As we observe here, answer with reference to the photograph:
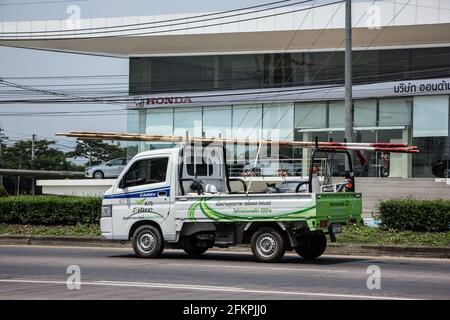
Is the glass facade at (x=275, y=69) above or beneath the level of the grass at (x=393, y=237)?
above

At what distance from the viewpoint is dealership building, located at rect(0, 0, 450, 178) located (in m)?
38.2

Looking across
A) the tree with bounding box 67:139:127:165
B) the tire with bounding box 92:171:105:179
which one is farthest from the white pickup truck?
the tree with bounding box 67:139:127:165

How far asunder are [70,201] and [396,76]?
23.3 metres

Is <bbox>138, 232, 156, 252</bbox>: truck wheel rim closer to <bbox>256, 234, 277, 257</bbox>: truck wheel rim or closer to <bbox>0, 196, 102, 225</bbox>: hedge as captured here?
<bbox>256, 234, 277, 257</bbox>: truck wheel rim

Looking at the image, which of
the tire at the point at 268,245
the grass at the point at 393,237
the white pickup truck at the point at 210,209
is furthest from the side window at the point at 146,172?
the grass at the point at 393,237

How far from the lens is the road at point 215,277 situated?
10.0 m

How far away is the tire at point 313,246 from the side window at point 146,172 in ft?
11.3

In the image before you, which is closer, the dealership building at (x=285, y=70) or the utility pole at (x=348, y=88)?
the utility pole at (x=348, y=88)

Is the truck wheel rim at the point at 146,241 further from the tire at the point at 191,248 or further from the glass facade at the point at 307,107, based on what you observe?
the glass facade at the point at 307,107

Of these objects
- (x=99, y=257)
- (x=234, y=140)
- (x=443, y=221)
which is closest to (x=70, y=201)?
(x=99, y=257)

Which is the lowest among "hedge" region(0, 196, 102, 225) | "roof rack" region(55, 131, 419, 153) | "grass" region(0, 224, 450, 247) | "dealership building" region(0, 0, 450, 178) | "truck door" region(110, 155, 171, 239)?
"grass" region(0, 224, 450, 247)

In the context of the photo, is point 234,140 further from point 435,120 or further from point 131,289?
point 435,120

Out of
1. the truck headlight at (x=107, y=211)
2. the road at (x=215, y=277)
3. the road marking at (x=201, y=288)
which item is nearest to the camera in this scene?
the road marking at (x=201, y=288)

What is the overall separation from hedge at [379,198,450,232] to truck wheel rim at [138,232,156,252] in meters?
7.30
